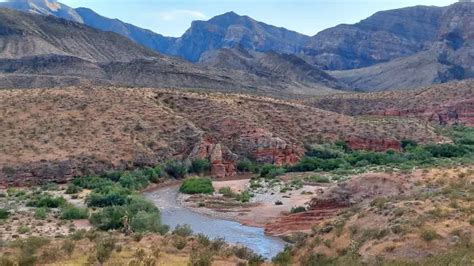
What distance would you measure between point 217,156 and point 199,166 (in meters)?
2.84

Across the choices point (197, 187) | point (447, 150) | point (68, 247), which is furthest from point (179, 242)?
point (447, 150)

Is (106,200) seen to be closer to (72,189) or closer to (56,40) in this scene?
(72,189)

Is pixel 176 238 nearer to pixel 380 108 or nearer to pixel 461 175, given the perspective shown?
pixel 461 175

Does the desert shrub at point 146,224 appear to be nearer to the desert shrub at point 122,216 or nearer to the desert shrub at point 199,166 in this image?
the desert shrub at point 122,216

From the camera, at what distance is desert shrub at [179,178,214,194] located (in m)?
51.4

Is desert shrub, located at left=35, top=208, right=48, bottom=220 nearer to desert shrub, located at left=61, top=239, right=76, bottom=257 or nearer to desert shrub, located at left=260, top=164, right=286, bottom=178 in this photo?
desert shrub, located at left=61, top=239, right=76, bottom=257

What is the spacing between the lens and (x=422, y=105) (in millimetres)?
102812

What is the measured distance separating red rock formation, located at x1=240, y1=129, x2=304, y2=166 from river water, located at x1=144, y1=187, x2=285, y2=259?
1902cm

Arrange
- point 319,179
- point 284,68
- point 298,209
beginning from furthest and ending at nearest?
point 284,68 < point 319,179 < point 298,209

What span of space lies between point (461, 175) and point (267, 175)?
2817cm

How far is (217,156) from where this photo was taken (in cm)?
6412

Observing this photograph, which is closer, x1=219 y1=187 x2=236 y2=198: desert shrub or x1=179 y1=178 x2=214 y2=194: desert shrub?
x1=219 y1=187 x2=236 y2=198: desert shrub

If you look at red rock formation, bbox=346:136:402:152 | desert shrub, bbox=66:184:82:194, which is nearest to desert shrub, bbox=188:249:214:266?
desert shrub, bbox=66:184:82:194

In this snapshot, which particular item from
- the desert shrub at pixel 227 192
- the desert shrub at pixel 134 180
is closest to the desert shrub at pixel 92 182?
the desert shrub at pixel 134 180
